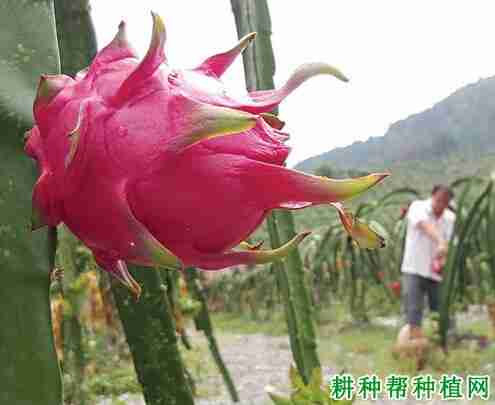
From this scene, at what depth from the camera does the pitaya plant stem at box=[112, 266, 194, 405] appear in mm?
409

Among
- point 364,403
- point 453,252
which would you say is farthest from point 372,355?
point 453,252

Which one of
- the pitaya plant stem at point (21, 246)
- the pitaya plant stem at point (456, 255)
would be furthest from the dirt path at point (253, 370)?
the pitaya plant stem at point (21, 246)

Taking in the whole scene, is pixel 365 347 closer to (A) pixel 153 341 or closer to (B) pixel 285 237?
(B) pixel 285 237

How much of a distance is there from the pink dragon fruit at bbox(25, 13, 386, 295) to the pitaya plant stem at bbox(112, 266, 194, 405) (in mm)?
172

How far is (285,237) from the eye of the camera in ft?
1.97

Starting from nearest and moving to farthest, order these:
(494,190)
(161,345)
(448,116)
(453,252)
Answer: (161,345)
(494,190)
(453,252)
(448,116)

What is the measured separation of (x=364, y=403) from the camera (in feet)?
8.76

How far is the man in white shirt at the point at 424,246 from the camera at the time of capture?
9.53ft

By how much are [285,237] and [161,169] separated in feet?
1.27

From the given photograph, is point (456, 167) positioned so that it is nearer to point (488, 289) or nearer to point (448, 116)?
point (448, 116)

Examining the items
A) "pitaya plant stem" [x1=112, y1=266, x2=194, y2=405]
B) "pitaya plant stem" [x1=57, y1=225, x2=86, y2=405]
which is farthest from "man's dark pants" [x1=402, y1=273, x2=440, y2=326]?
"pitaya plant stem" [x1=112, y1=266, x2=194, y2=405]

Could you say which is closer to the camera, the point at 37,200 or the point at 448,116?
the point at 37,200

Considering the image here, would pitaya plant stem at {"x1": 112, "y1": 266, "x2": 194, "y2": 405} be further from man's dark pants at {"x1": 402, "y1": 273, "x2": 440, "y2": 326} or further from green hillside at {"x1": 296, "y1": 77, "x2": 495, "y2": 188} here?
green hillside at {"x1": 296, "y1": 77, "x2": 495, "y2": 188}

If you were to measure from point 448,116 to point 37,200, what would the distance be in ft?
49.7
